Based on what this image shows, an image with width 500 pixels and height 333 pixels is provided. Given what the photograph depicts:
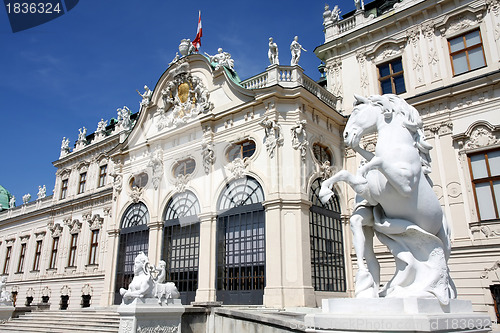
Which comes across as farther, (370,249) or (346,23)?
(346,23)

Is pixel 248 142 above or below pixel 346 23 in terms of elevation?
below

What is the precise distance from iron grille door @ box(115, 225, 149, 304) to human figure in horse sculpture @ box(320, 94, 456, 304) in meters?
17.4

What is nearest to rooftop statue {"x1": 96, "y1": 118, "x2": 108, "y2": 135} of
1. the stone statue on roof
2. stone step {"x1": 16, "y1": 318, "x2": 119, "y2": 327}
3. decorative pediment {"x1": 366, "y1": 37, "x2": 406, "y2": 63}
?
the stone statue on roof

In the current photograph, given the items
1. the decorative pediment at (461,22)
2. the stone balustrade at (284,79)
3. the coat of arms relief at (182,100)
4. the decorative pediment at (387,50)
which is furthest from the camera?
the coat of arms relief at (182,100)

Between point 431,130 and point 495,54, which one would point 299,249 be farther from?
point 495,54

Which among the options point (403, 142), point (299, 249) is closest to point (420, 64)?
point (299, 249)

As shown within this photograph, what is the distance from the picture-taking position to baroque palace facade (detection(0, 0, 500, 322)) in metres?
15.2

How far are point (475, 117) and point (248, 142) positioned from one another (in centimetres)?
897

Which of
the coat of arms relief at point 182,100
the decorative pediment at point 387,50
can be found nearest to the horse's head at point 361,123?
the coat of arms relief at point 182,100

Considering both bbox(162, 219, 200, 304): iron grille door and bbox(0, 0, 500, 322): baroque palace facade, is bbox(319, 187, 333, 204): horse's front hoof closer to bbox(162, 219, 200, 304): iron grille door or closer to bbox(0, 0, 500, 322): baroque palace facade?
bbox(0, 0, 500, 322): baroque palace facade

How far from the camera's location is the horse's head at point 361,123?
495cm

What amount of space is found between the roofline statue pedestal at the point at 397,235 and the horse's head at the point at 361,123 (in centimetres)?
1

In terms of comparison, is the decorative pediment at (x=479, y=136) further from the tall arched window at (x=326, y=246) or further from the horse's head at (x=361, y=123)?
the horse's head at (x=361, y=123)

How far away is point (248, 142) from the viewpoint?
1795 cm
